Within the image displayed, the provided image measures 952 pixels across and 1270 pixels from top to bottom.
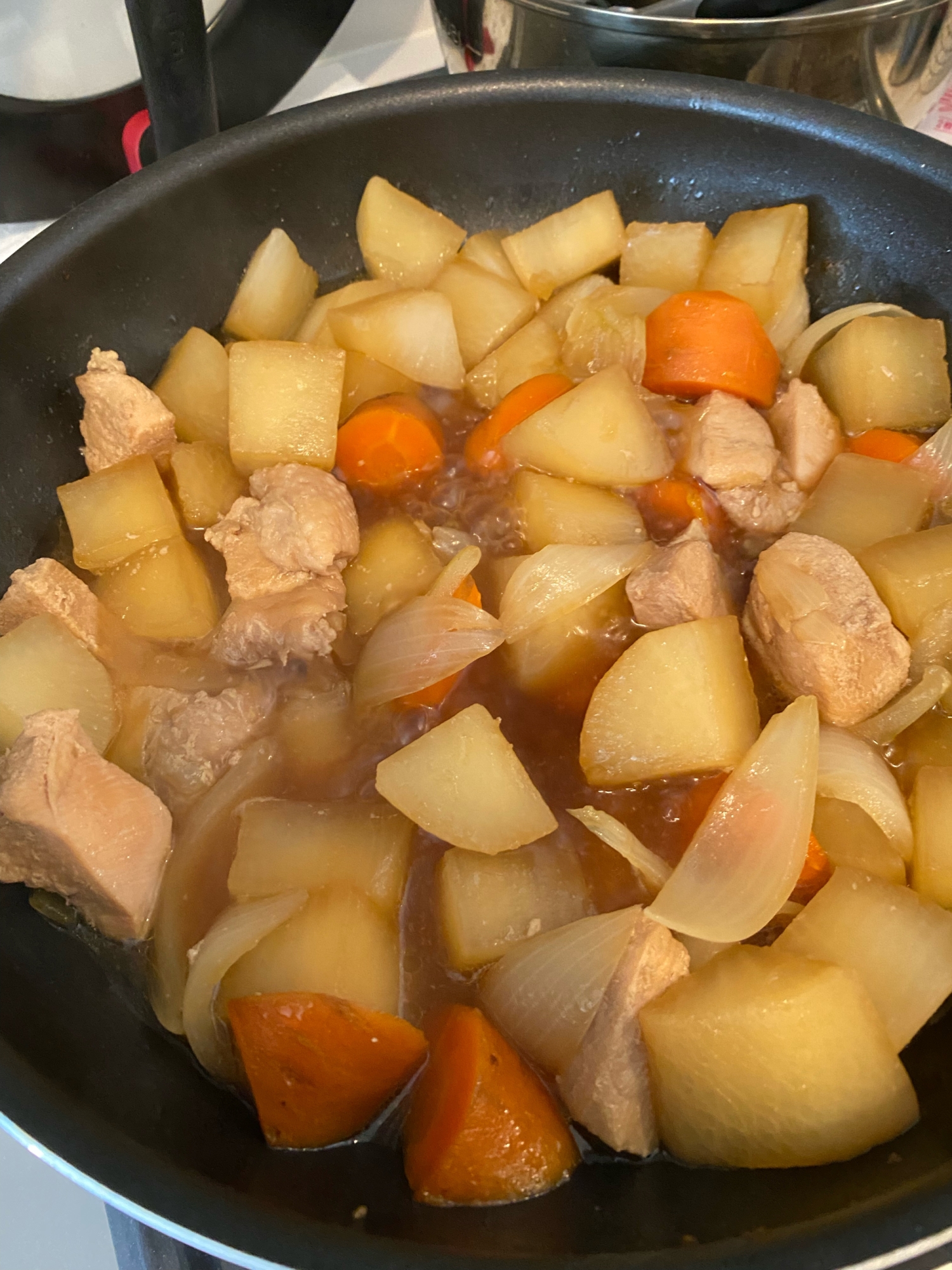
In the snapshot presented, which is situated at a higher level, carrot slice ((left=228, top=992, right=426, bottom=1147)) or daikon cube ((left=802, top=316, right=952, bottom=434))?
daikon cube ((left=802, top=316, right=952, bottom=434))

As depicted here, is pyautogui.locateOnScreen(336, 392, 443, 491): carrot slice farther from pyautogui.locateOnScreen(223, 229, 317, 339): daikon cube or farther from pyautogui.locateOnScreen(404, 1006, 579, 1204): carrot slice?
pyautogui.locateOnScreen(404, 1006, 579, 1204): carrot slice

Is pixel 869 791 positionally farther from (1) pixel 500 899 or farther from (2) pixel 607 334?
(2) pixel 607 334

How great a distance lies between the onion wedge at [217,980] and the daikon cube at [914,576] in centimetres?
96

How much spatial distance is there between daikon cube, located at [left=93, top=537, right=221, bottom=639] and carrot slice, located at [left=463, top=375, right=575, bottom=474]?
1.77 feet

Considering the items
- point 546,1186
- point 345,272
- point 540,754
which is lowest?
point 546,1186

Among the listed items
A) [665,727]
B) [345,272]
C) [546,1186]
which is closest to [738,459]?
[665,727]

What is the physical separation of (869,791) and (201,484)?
1169 mm

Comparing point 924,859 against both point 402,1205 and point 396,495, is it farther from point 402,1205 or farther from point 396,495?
point 396,495

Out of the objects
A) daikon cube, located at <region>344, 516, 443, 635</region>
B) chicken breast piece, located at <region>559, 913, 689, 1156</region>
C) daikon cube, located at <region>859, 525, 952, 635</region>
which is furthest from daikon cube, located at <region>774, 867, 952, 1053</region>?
daikon cube, located at <region>344, 516, 443, 635</region>

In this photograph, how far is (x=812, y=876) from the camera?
1.20 metres

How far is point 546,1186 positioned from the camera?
1035mm

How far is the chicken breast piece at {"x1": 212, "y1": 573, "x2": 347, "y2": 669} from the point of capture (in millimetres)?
1423

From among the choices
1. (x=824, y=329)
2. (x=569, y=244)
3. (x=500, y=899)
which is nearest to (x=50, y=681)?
(x=500, y=899)

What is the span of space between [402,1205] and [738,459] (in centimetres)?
121
